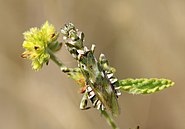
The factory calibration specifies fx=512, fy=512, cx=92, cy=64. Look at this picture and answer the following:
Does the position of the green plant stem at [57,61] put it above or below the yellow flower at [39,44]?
below

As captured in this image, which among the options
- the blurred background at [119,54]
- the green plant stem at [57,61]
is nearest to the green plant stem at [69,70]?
the green plant stem at [57,61]

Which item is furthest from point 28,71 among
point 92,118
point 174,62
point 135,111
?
point 174,62

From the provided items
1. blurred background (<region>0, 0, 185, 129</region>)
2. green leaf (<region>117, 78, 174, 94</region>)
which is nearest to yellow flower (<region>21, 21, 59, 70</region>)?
green leaf (<region>117, 78, 174, 94</region>)

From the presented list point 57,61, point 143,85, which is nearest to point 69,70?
point 57,61

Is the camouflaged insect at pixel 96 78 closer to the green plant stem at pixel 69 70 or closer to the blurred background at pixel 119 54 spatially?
the green plant stem at pixel 69 70

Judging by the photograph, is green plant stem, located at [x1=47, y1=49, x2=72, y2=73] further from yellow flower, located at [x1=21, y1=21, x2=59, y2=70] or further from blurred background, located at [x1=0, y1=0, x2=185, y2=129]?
blurred background, located at [x1=0, y1=0, x2=185, y2=129]
